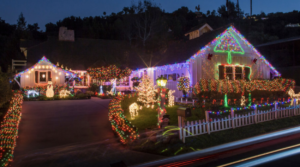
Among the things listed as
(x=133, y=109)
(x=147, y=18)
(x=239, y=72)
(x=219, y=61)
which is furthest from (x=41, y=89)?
(x=147, y=18)

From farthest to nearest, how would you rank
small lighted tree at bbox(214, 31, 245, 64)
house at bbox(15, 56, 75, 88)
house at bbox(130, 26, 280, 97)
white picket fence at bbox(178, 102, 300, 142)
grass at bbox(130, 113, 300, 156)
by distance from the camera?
house at bbox(15, 56, 75, 88)
small lighted tree at bbox(214, 31, 245, 64)
house at bbox(130, 26, 280, 97)
white picket fence at bbox(178, 102, 300, 142)
grass at bbox(130, 113, 300, 156)

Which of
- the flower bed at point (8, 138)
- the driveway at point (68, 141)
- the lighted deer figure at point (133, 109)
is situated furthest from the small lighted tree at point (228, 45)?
the flower bed at point (8, 138)

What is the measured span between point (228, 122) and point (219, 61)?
30.7 ft

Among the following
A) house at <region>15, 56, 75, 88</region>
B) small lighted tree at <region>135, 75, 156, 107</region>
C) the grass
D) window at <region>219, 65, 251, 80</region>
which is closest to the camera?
the grass

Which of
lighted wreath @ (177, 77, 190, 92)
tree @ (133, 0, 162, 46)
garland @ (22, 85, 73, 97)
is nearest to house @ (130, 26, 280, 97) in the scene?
lighted wreath @ (177, 77, 190, 92)

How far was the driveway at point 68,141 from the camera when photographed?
19.5 feet

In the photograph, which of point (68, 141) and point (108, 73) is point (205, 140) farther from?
point (108, 73)

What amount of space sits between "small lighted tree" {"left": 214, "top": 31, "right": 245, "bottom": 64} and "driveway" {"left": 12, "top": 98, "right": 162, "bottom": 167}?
9.98 m

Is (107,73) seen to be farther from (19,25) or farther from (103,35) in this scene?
(19,25)

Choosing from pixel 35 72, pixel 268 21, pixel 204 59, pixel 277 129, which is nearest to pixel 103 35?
pixel 35 72

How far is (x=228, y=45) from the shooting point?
17.1 metres

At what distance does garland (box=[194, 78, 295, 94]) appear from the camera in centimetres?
1359

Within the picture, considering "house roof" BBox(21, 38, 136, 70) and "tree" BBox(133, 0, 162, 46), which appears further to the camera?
"tree" BBox(133, 0, 162, 46)

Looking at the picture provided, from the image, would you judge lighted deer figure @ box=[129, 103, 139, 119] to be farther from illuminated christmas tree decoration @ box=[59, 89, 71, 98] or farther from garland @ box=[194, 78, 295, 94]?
illuminated christmas tree decoration @ box=[59, 89, 71, 98]
